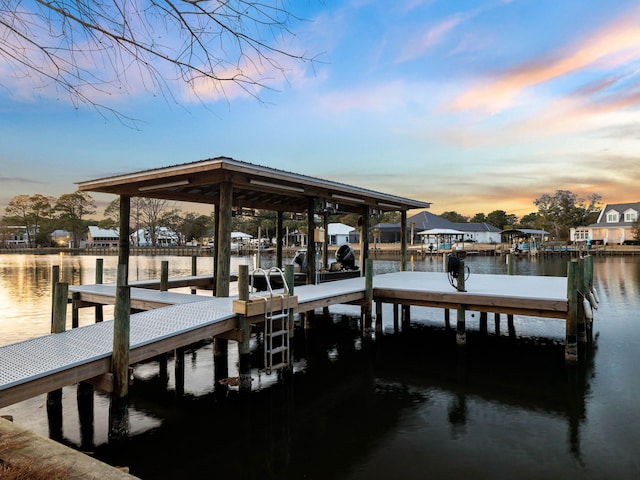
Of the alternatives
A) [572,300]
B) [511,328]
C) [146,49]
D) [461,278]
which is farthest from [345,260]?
[146,49]

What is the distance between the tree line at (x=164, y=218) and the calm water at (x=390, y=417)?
178ft

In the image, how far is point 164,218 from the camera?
72.3 m

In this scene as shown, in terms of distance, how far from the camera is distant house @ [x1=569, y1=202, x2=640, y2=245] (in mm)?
55469

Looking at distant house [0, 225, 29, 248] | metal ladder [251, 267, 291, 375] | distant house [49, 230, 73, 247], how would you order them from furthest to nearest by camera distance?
1. distant house [49, 230, 73, 247]
2. distant house [0, 225, 29, 248]
3. metal ladder [251, 267, 291, 375]

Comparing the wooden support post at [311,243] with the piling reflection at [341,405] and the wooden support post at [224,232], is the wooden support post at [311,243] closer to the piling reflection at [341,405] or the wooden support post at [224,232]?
the piling reflection at [341,405]

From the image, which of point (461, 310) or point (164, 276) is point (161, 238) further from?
point (461, 310)

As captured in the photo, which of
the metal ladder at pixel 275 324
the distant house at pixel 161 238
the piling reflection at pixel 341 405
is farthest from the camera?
the distant house at pixel 161 238

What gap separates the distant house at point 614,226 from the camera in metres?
55.5

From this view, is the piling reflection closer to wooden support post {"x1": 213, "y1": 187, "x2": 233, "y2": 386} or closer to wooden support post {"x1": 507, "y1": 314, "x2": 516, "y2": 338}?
wooden support post {"x1": 213, "y1": 187, "x2": 233, "y2": 386}

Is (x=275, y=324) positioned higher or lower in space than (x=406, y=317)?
higher

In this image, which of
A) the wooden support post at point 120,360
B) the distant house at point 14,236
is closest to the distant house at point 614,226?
the wooden support post at point 120,360

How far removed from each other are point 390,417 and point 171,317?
3.94m

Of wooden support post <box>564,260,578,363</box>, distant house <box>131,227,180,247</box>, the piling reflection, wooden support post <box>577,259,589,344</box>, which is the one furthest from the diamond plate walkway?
distant house <box>131,227,180,247</box>

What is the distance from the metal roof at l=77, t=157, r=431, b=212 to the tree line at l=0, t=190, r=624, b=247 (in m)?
49.0
